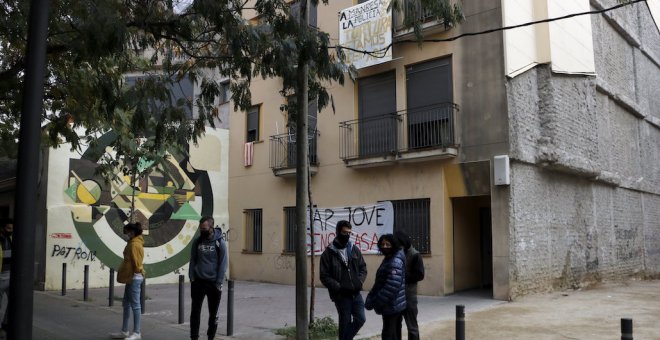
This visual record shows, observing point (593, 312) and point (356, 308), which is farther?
point (593, 312)

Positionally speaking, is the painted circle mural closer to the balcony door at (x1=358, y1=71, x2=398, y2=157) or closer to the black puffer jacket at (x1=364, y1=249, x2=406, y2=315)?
the balcony door at (x1=358, y1=71, x2=398, y2=157)

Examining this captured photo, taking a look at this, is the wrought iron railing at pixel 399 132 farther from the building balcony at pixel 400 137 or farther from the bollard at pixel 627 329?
the bollard at pixel 627 329

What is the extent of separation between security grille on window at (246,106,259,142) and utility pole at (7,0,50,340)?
46.2 ft

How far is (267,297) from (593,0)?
12.5 meters

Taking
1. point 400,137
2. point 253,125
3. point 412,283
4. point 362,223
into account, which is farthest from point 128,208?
point 412,283

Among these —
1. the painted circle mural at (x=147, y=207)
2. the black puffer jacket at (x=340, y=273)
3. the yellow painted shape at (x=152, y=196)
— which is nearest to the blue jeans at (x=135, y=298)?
the black puffer jacket at (x=340, y=273)

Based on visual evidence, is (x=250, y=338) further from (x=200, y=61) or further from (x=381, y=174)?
(x=381, y=174)

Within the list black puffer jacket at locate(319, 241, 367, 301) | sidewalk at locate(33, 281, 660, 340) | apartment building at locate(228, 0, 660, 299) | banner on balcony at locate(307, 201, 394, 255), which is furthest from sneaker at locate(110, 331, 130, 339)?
apartment building at locate(228, 0, 660, 299)

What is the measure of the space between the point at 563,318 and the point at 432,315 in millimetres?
2249

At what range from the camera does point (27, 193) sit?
13.1 ft

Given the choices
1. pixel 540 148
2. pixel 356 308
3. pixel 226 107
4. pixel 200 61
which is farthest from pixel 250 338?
pixel 226 107

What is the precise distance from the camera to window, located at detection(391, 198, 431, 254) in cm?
1347

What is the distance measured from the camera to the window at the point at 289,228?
16.9 metres

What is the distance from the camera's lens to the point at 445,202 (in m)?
13.2
